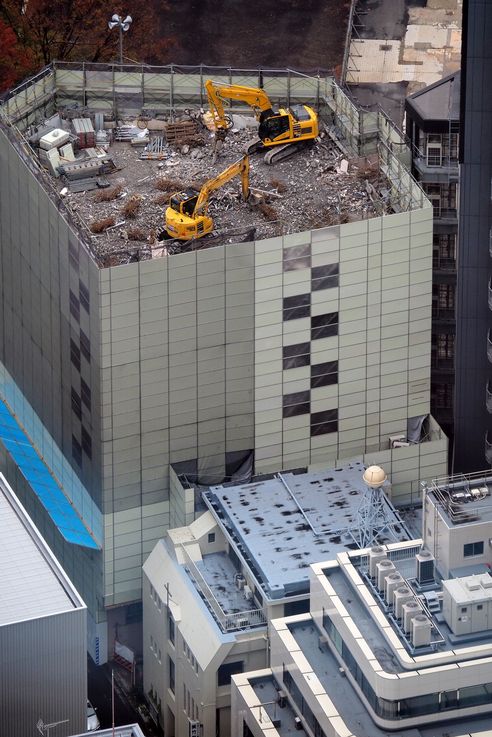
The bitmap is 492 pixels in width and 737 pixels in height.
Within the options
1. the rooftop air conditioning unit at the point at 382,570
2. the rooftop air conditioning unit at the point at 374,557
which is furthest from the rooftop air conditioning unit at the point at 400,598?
the rooftop air conditioning unit at the point at 374,557

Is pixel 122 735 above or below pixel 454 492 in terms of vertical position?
below

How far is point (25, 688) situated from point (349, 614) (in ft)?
83.6

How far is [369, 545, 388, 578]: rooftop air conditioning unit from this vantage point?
194625 millimetres

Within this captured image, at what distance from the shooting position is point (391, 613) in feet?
629

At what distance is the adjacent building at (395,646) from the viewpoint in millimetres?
188000

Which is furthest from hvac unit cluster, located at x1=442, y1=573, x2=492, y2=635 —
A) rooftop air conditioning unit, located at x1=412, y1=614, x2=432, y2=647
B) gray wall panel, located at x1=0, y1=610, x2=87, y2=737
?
gray wall panel, located at x1=0, y1=610, x2=87, y2=737

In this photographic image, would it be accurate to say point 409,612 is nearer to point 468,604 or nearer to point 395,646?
point 395,646

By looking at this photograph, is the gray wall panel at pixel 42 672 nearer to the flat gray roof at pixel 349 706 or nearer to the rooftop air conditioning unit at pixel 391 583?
the flat gray roof at pixel 349 706

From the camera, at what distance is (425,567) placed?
193875 millimetres

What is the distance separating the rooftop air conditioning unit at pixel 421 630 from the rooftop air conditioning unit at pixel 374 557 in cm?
742

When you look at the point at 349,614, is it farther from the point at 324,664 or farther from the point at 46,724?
the point at 46,724

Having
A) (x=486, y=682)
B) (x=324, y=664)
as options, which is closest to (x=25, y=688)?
(x=324, y=664)

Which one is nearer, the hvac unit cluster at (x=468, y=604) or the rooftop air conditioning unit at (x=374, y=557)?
the hvac unit cluster at (x=468, y=604)

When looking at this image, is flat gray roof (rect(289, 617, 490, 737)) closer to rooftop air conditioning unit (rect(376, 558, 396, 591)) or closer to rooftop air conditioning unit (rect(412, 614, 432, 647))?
rooftop air conditioning unit (rect(412, 614, 432, 647))
